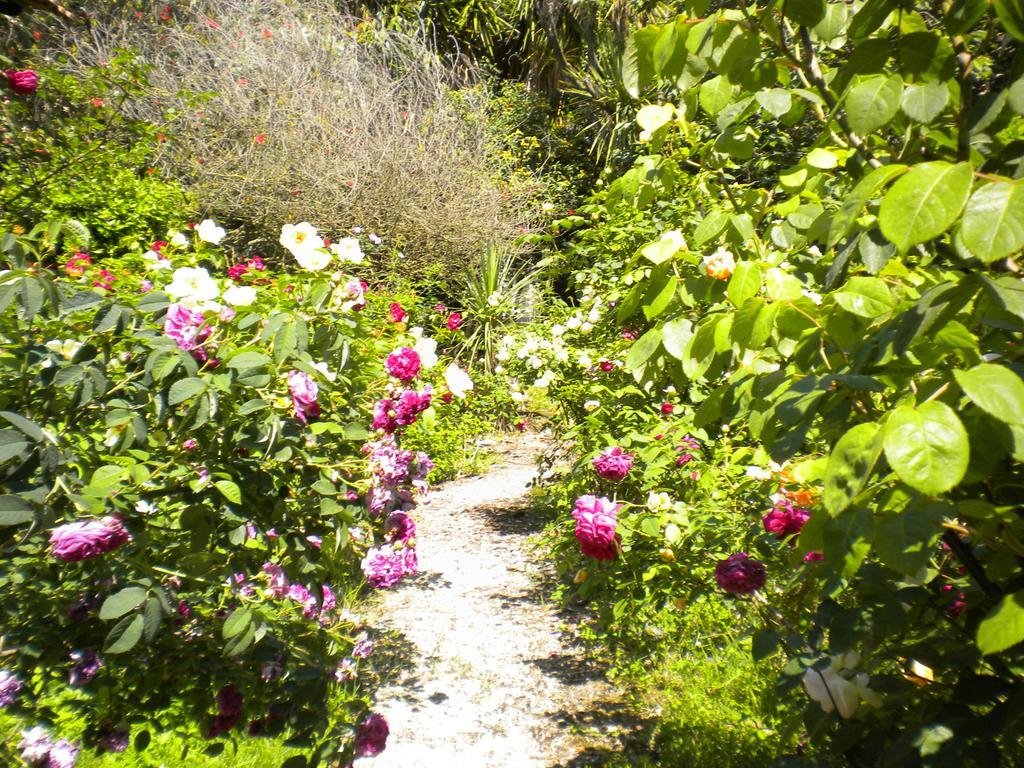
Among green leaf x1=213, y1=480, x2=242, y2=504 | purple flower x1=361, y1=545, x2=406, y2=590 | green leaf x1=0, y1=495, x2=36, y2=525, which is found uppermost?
green leaf x1=0, y1=495, x2=36, y2=525

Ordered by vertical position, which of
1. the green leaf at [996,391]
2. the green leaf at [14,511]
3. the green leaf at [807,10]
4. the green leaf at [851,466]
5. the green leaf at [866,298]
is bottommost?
the green leaf at [14,511]

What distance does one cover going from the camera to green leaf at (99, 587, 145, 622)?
3.47ft

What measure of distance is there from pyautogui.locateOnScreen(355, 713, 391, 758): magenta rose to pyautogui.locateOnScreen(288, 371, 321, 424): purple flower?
2.03ft

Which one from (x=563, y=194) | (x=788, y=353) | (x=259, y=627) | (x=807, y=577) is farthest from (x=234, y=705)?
(x=563, y=194)

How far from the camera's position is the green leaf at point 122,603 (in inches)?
41.6

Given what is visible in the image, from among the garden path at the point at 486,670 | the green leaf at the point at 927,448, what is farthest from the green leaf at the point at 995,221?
the garden path at the point at 486,670

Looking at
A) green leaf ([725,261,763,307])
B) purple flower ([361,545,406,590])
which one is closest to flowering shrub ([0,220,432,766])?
purple flower ([361,545,406,590])

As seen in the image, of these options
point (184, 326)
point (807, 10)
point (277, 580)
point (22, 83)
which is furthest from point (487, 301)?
point (807, 10)

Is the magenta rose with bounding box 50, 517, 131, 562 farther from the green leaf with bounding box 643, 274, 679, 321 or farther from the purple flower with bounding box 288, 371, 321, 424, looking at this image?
the green leaf with bounding box 643, 274, 679, 321

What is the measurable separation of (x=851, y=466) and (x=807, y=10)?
0.59 m

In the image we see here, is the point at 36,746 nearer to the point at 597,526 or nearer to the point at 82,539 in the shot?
the point at 82,539

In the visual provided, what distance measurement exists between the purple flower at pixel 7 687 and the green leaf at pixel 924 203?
4.67 ft

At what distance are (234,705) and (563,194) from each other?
25.2ft

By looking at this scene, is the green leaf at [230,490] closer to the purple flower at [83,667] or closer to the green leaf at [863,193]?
the purple flower at [83,667]
